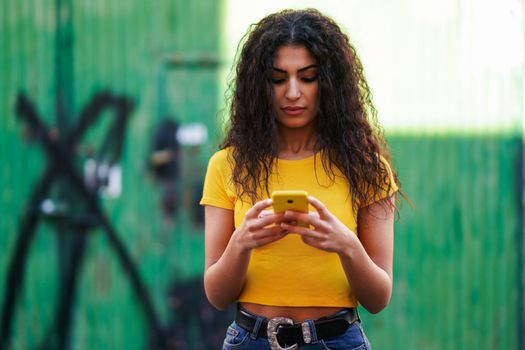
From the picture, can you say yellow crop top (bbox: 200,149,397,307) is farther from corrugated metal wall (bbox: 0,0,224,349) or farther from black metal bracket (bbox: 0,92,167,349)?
black metal bracket (bbox: 0,92,167,349)

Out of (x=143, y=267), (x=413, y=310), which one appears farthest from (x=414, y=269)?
(x=143, y=267)

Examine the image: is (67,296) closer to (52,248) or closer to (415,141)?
(52,248)

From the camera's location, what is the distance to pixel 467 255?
4.88 metres

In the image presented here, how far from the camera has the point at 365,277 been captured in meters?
2.32

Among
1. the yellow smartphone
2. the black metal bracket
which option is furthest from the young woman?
the black metal bracket

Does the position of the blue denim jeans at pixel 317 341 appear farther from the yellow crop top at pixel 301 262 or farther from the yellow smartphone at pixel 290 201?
the yellow smartphone at pixel 290 201

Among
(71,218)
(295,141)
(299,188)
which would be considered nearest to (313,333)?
(299,188)

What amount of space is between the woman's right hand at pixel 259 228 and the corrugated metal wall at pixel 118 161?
2.68 m

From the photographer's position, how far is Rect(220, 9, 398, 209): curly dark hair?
242 centimetres

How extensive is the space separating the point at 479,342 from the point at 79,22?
3046 mm

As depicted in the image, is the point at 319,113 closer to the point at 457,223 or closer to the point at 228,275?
the point at 228,275

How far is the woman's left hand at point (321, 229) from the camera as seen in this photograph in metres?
2.15

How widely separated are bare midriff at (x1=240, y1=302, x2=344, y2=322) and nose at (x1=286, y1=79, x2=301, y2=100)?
60 centimetres

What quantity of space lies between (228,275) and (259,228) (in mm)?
221
